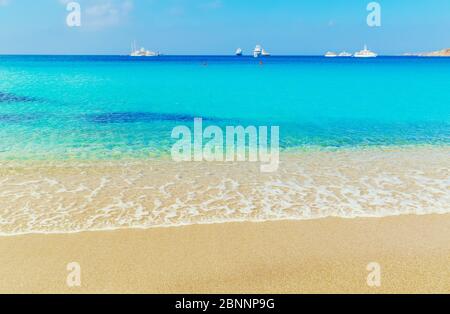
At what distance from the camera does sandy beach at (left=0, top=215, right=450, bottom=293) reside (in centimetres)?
555

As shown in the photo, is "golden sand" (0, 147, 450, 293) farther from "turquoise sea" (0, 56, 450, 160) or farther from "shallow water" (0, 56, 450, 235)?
"turquoise sea" (0, 56, 450, 160)

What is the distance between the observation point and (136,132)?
53.5ft

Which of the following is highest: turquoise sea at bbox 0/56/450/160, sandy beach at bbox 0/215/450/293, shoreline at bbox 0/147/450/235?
turquoise sea at bbox 0/56/450/160

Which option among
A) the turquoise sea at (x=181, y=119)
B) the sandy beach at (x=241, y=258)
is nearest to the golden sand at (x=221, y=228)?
the sandy beach at (x=241, y=258)

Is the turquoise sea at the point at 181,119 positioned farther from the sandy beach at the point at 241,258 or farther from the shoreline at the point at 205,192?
the sandy beach at the point at 241,258

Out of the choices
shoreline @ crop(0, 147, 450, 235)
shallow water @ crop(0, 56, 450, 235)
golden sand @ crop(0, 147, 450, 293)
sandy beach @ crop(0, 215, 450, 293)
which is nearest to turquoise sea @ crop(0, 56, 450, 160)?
shallow water @ crop(0, 56, 450, 235)

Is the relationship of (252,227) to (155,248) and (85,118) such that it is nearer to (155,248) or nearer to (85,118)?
(155,248)

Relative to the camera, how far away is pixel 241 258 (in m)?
6.26

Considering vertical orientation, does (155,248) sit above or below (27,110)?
below

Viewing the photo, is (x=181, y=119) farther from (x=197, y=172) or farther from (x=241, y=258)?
(x=241, y=258)

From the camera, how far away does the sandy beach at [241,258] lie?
5.55 m

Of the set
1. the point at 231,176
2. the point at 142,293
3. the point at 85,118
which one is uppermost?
the point at 85,118

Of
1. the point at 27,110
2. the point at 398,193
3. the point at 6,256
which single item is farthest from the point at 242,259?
the point at 27,110

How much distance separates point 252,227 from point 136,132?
1030cm
